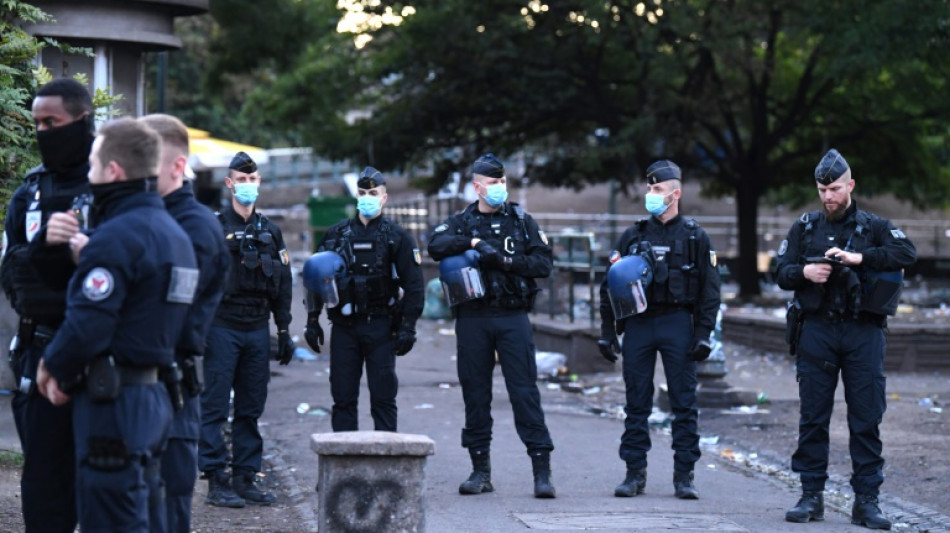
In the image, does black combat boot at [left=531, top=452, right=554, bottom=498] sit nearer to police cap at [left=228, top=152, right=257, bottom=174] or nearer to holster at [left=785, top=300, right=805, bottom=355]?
holster at [left=785, top=300, right=805, bottom=355]

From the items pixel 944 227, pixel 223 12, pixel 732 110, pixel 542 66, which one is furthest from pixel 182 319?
pixel 944 227

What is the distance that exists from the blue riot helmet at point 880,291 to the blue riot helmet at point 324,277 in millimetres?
3271

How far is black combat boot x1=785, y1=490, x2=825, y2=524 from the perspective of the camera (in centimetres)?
834

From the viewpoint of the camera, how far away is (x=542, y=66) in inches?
974

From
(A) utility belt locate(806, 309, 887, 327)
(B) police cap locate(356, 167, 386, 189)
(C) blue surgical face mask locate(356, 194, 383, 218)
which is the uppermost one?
(B) police cap locate(356, 167, 386, 189)

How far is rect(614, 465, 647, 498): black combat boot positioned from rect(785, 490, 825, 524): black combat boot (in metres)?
1.03

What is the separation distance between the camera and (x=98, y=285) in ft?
16.7

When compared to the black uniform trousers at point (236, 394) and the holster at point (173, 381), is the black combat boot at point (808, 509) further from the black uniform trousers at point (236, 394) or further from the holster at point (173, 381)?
the holster at point (173, 381)

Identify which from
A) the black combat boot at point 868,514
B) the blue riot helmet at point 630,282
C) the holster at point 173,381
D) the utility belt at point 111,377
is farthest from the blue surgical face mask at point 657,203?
the utility belt at point 111,377

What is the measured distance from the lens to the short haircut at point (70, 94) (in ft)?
19.2

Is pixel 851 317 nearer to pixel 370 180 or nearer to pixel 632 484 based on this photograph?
pixel 632 484

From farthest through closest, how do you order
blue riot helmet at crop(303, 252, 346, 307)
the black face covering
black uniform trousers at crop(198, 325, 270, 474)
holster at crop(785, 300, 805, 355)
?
blue riot helmet at crop(303, 252, 346, 307) < black uniform trousers at crop(198, 325, 270, 474) < holster at crop(785, 300, 805, 355) < the black face covering

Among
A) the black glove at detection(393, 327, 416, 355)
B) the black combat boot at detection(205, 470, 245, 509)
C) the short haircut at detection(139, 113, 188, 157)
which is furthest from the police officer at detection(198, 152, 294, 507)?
the short haircut at detection(139, 113, 188, 157)

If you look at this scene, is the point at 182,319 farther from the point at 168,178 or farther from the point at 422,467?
the point at 422,467
